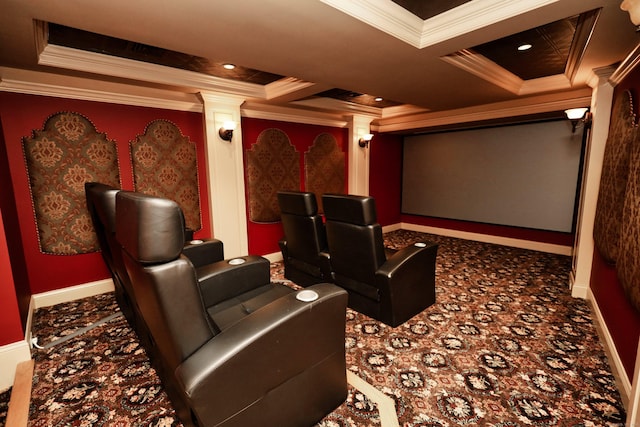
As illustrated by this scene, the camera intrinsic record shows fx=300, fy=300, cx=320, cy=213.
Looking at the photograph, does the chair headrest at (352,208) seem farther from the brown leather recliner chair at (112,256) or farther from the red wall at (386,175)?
the red wall at (386,175)

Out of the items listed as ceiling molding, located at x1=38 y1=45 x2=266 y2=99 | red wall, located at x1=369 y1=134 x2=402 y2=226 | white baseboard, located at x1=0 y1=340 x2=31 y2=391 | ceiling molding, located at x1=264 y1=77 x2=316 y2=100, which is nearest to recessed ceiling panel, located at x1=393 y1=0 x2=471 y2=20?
ceiling molding, located at x1=264 y1=77 x2=316 y2=100

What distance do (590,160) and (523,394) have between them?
2.33 m

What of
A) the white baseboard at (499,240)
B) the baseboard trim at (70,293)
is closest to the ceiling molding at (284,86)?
the baseboard trim at (70,293)

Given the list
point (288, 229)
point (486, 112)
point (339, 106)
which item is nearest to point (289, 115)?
point (339, 106)

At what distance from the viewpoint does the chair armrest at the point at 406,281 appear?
2340mm

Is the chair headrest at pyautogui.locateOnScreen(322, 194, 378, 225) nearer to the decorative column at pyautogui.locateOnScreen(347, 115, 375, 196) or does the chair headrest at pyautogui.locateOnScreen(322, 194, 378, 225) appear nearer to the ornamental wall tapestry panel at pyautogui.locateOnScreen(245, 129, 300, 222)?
the ornamental wall tapestry panel at pyautogui.locateOnScreen(245, 129, 300, 222)

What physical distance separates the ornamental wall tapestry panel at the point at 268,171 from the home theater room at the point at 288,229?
3cm

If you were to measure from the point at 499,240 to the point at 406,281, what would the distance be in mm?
3548

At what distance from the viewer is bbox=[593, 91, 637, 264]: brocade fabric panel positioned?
6.75 feet

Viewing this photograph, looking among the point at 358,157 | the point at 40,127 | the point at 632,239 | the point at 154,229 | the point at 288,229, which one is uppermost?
the point at 40,127

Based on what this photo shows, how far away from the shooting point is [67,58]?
246 centimetres

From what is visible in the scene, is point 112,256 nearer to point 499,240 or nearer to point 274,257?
point 274,257

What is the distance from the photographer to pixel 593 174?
9.19 ft

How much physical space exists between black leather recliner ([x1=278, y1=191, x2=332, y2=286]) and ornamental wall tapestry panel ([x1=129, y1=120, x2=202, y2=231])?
1.33 meters
